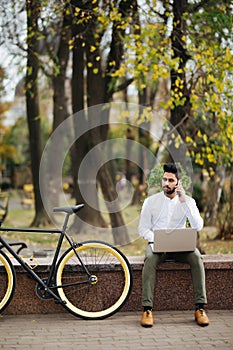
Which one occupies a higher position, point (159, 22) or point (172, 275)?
point (159, 22)

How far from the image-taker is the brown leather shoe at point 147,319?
7.23 m

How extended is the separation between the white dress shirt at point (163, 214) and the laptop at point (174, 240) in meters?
0.23

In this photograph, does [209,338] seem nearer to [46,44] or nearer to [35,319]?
[35,319]

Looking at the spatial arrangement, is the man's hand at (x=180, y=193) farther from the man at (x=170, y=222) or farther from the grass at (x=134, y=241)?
the grass at (x=134, y=241)

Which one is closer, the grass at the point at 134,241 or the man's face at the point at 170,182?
the man's face at the point at 170,182

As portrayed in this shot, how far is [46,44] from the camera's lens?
77.2 feet

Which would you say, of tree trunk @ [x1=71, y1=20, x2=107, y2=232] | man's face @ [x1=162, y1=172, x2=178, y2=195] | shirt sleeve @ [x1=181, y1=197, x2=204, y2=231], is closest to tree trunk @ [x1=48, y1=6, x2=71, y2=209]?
tree trunk @ [x1=71, y1=20, x2=107, y2=232]

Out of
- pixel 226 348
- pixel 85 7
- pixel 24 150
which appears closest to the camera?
pixel 226 348

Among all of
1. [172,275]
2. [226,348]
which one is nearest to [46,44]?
[172,275]

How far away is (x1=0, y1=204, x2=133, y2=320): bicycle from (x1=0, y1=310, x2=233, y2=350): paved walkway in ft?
0.58

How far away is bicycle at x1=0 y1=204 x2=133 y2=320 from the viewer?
7.53m

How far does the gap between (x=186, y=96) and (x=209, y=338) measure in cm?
670

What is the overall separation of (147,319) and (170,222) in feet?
3.39

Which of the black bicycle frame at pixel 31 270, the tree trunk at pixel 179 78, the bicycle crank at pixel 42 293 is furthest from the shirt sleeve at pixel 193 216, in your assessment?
the tree trunk at pixel 179 78
